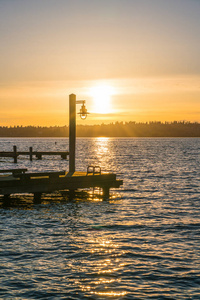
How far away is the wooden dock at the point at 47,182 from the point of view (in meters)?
19.5

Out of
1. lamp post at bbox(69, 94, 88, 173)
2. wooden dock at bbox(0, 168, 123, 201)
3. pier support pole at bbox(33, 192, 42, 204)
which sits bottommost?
pier support pole at bbox(33, 192, 42, 204)

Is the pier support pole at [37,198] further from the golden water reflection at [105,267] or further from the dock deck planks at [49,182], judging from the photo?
the golden water reflection at [105,267]

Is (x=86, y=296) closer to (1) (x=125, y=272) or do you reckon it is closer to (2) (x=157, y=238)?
(1) (x=125, y=272)

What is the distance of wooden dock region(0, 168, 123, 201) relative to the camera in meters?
19.5

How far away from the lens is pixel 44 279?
994cm

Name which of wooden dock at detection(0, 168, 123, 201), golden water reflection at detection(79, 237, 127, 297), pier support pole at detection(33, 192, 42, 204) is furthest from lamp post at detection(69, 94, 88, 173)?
golden water reflection at detection(79, 237, 127, 297)

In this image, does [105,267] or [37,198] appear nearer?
[105,267]

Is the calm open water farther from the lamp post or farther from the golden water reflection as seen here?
the lamp post

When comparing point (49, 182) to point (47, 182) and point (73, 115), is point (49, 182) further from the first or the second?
point (73, 115)

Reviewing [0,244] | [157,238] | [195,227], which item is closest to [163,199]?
[195,227]

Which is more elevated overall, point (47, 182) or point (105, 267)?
point (47, 182)

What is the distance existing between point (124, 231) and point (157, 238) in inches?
63.6

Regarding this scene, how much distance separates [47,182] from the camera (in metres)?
20.6

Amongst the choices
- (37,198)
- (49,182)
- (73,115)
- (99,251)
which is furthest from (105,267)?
(73,115)
